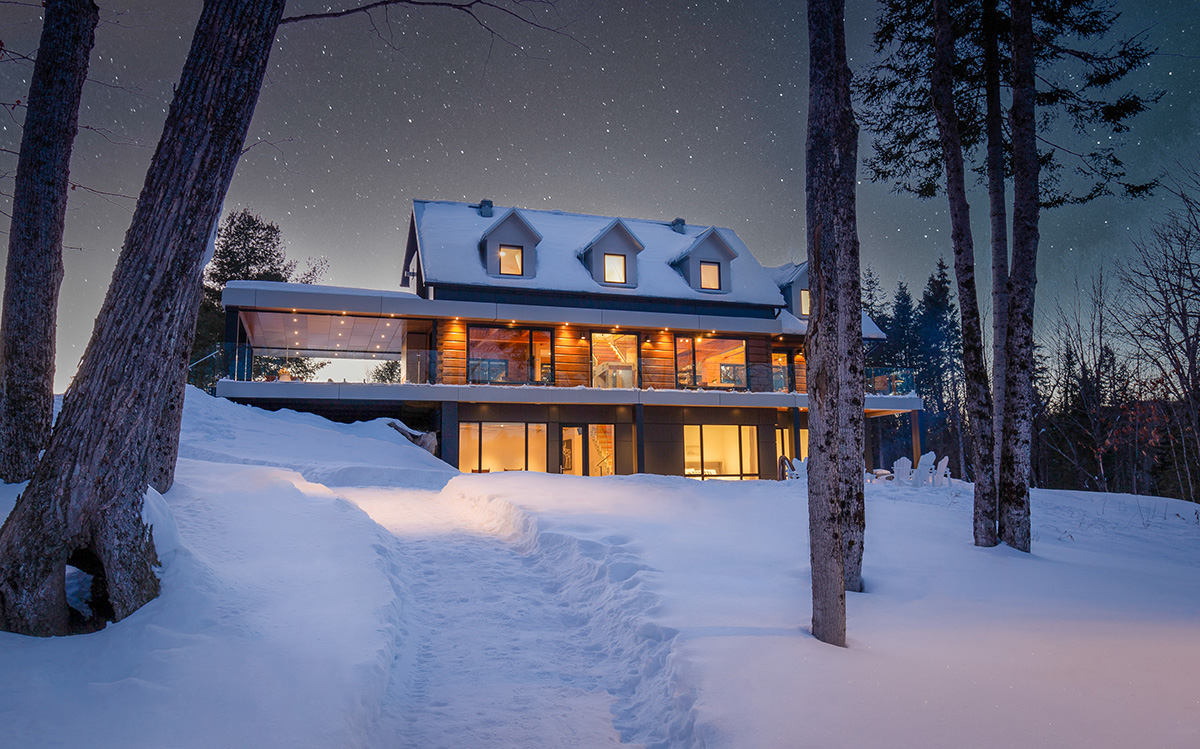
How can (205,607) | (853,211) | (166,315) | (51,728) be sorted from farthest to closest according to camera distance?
1. (853,211)
2. (205,607)
3. (166,315)
4. (51,728)

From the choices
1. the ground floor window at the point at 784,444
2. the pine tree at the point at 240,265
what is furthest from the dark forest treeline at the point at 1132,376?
the pine tree at the point at 240,265

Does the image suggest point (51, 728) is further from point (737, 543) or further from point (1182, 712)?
point (737, 543)

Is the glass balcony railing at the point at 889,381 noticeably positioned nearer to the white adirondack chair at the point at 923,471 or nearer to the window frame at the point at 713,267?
the window frame at the point at 713,267

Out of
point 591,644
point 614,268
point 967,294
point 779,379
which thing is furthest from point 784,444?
point 591,644

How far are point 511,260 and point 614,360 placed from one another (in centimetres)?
520

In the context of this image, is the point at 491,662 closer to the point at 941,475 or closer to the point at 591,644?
the point at 591,644

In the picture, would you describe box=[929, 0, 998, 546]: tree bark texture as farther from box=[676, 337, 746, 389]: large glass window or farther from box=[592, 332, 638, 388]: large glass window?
box=[676, 337, 746, 389]: large glass window

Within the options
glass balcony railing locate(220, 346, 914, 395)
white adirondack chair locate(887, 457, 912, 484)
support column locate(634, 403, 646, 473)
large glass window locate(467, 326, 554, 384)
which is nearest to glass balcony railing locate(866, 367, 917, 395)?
glass balcony railing locate(220, 346, 914, 395)

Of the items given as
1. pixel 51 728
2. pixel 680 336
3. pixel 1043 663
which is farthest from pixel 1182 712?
pixel 680 336

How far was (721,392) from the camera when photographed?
21.8m

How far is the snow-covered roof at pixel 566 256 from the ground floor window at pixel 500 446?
4.82 m

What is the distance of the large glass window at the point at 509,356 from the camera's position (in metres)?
19.8

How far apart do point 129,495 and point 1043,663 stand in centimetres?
566

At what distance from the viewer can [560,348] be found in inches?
866
